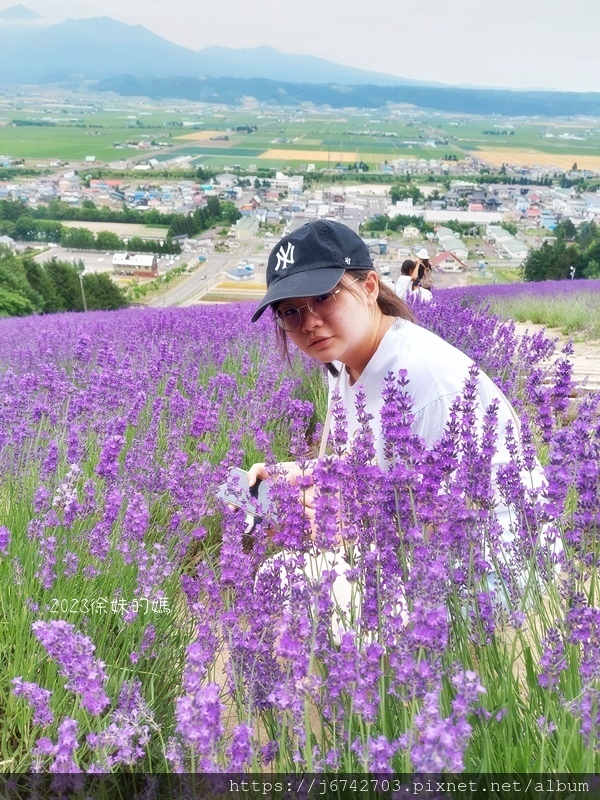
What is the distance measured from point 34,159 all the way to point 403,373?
9104 cm

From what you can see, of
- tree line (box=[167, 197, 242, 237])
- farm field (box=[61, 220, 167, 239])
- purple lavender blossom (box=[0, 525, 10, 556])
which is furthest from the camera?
tree line (box=[167, 197, 242, 237])

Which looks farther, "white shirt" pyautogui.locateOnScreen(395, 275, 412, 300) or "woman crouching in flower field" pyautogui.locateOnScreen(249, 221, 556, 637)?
"white shirt" pyautogui.locateOnScreen(395, 275, 412, 300)

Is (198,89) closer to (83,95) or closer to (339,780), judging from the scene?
(83,95)

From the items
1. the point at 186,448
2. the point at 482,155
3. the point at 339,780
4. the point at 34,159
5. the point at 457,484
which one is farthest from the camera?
the point at 482,155

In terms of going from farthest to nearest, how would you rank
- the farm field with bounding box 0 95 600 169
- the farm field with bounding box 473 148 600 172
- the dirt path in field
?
1. the farm field with bounding box 0 95 600 169
2. the farm field with bounding box 473 148 600 172
3. the dirt path in field

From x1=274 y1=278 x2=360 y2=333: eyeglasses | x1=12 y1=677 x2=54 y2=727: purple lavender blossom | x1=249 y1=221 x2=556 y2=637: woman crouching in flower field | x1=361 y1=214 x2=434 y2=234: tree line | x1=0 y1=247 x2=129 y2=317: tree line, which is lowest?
x1=0 y1=247 x2=129 y2=317: tree line

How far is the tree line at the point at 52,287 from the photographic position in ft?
74.6

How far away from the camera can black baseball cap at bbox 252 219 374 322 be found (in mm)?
1674

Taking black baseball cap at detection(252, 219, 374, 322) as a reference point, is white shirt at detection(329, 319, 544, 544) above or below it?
below

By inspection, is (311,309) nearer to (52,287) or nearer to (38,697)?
(38,697)

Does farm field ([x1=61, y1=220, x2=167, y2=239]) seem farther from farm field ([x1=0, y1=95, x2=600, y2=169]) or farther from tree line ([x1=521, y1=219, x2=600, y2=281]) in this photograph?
tree line ([x1=521, y1=219, x2=600, y2=281])

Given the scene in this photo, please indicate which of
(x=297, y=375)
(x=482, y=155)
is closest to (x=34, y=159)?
(x=482, y=155)

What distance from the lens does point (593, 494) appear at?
116cm

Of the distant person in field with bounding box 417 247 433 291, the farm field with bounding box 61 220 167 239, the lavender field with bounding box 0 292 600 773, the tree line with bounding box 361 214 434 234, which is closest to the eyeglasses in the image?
the lavender field with bounding box 0 292 600 773
